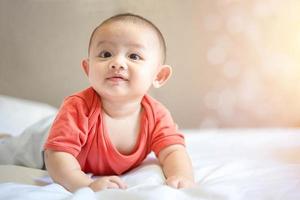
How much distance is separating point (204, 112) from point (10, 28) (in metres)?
0.57

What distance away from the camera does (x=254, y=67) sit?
48.2 inches

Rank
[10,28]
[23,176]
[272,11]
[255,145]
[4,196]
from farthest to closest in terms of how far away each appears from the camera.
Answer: [272,11]
[10,28]
[255,145]
[23,176]
[4,196]

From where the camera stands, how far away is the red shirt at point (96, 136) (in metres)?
0.63

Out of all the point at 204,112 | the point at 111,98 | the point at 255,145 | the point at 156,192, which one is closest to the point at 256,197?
the point at 156,192

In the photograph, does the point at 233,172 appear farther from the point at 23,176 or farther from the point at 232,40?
the point at 232,40

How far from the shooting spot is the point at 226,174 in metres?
0.68

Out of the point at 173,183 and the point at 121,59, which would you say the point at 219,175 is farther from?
the point at 121,59

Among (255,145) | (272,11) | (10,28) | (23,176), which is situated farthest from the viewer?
(272,11)

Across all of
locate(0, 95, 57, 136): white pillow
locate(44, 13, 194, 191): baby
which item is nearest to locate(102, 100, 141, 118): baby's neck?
locate(44, 13, 194, 191): baby

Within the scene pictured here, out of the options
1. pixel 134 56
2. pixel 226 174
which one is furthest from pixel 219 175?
pixel 134 56

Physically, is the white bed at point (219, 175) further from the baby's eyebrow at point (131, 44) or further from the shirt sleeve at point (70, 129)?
the baby's eyebrow at point (131, 44)

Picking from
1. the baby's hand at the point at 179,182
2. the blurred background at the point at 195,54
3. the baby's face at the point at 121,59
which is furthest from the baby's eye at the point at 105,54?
the blurred background at the point at 195,54

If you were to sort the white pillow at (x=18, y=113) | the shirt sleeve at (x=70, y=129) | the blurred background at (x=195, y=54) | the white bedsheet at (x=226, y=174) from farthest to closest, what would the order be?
the blurred background at (x=195, y=54) < the white pillow at (x=18, y=113) < the shirt sleeve at (x=70, y=129) < the white bedsheet at (x=226, y=174)

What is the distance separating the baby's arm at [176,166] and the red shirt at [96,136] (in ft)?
0.04
